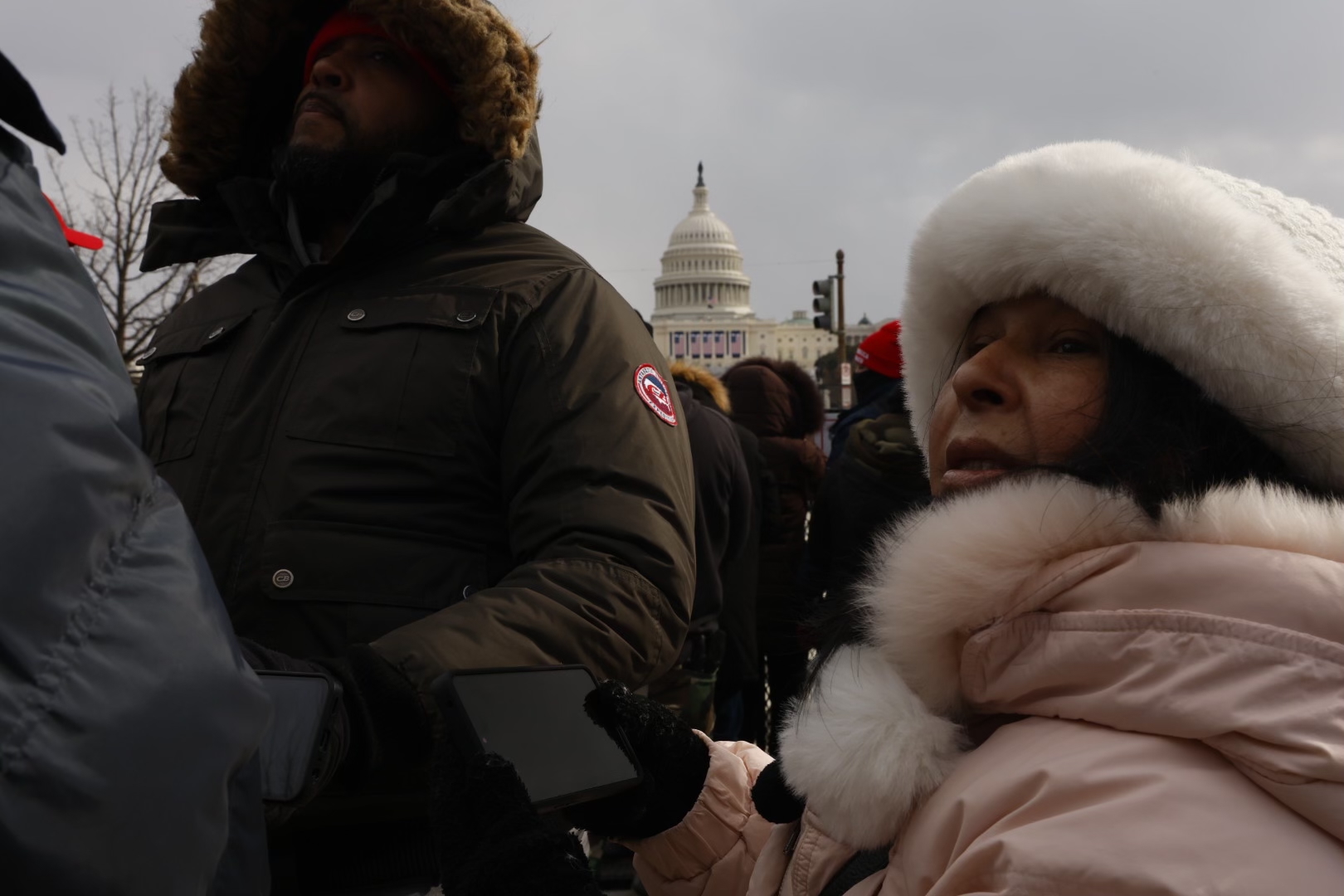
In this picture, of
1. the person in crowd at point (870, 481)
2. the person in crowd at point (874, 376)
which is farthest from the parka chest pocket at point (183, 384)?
the person in crowd at point (874, 376)

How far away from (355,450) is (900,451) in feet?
9.37

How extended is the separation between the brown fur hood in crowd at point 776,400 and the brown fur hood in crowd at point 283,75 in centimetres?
342

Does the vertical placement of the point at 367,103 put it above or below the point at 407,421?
above

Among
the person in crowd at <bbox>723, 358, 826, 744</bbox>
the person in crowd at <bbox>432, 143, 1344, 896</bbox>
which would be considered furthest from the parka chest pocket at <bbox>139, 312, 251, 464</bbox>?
the person in crowd at <bbox>723, 358, 826, 744</bbox>

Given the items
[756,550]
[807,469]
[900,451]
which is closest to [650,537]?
[900,451]

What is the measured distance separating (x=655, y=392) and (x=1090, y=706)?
134 cm

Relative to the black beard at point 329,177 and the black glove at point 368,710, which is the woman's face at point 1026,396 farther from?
the black beard at point 329,177

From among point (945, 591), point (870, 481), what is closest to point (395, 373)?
point (945, 591)

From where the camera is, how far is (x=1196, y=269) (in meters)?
1.40

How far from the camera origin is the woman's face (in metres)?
1.46

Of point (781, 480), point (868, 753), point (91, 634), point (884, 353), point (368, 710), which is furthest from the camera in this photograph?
point (781, 480)

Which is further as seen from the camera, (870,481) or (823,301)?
(823,301)

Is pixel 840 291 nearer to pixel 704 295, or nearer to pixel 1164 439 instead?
pixel 1164 439

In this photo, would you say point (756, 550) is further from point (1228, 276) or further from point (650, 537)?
point (1228, 276)
